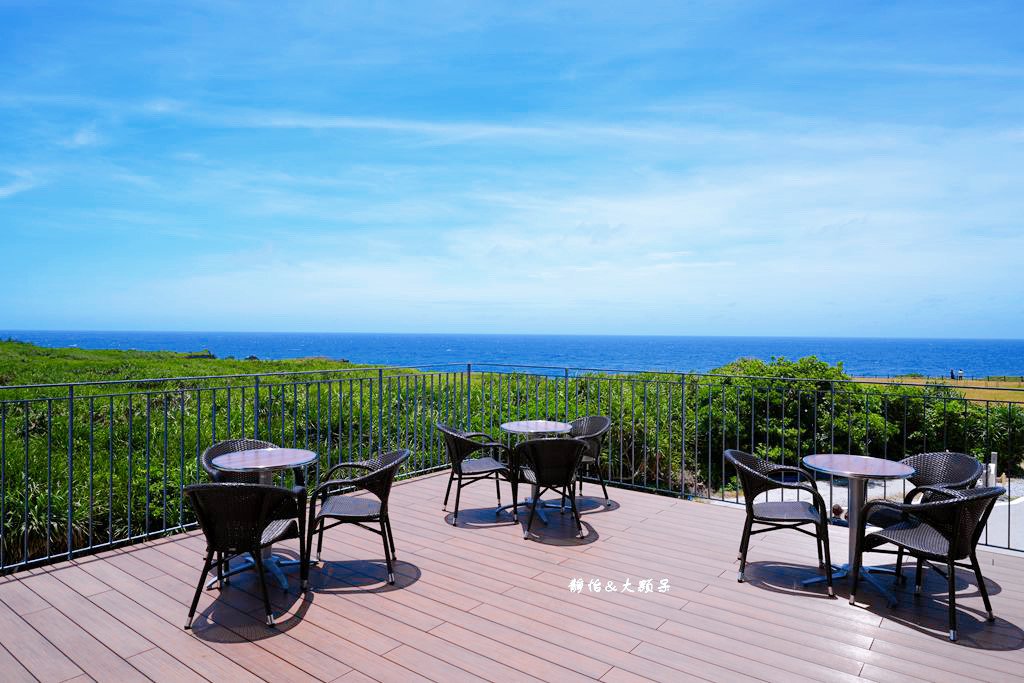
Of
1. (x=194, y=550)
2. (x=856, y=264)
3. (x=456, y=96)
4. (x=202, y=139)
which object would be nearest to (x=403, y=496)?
(x=194, y=550)

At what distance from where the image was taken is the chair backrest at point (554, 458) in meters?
4.48

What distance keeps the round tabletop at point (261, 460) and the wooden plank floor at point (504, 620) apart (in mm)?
712

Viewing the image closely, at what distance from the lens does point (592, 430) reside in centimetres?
556

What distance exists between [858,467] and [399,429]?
4.33 metres

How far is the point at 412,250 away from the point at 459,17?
2555cm

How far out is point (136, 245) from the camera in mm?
38531

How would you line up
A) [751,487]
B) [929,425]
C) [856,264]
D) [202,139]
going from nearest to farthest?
[751,487], [929,425], [202,139], [856,264]

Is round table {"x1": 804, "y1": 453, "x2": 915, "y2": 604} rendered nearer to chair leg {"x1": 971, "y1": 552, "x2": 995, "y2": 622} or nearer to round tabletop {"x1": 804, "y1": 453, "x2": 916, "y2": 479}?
round tabletop {"x1": 804, "y1": 453, "x2": 916, "y2": 479}

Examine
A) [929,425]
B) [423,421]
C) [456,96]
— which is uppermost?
[456,96]

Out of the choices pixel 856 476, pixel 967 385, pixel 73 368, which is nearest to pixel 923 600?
pixel 856 476

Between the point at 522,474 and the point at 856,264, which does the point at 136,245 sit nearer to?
the point at 522,474

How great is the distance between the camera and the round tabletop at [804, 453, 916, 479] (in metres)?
3.51

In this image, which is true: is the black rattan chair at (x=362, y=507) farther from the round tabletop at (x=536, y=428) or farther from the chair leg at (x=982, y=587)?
the chair leg at (x=982, y=587)

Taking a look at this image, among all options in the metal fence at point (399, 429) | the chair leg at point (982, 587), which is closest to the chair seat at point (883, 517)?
the chair leg at point (982, 587)
